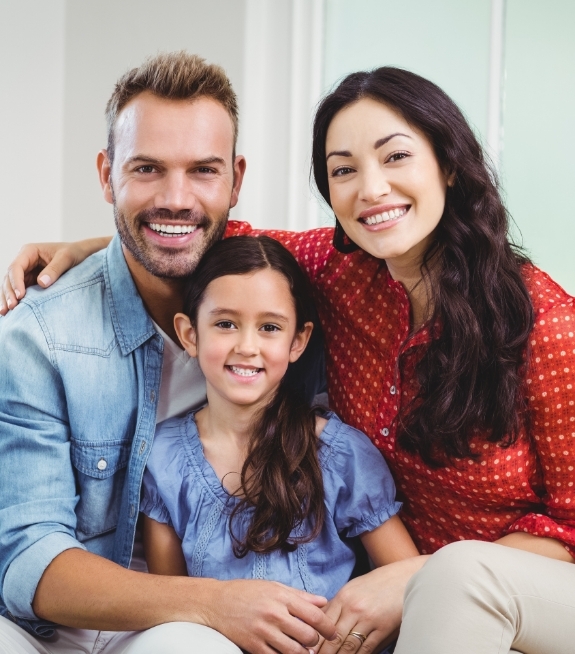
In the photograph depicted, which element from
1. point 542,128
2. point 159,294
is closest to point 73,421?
point 159,294

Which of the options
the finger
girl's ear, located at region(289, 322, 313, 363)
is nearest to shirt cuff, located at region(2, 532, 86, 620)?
the finger

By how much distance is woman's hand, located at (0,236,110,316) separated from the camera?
160cm

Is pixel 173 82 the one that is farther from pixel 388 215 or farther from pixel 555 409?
pixel 555 409

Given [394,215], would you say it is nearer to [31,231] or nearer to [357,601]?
[357,601]

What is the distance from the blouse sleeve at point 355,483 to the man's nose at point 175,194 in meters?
0.48

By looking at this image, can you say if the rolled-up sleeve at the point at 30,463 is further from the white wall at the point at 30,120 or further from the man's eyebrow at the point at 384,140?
the white wall at the point at 30,120

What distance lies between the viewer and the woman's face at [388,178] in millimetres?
1404

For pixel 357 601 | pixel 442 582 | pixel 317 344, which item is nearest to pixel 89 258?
pixel 317 344

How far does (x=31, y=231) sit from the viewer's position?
271 cm

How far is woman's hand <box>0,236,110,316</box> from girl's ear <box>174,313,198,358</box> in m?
0.25

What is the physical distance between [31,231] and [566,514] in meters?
1.90

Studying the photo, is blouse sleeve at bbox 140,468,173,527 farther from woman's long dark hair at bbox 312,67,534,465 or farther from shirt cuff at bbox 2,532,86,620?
woman's long dark hair at bbox 312,67,534,465

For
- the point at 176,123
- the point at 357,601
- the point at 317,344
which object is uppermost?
the point at 176,123

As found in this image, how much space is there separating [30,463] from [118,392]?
0.65ft
